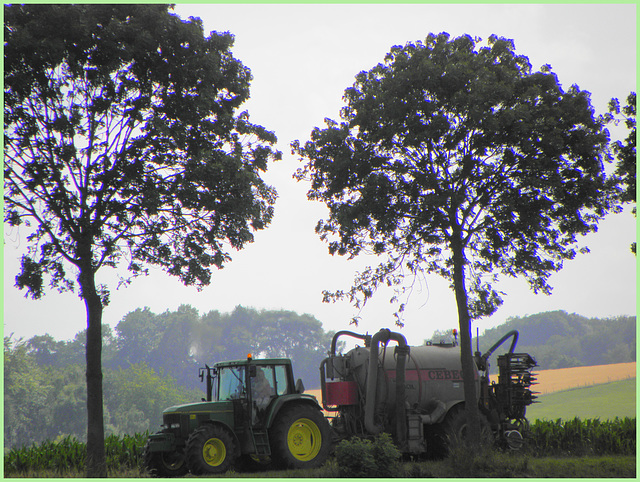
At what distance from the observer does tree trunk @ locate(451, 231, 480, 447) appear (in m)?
15.5

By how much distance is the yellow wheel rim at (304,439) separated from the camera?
44.2 feet

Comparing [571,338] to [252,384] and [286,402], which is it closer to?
[286,402]

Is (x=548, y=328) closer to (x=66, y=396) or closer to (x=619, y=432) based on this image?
(x=66, y=396)

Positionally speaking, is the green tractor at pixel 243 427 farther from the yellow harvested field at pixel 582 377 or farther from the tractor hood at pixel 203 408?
the yellow harvested field at pixel 582 377

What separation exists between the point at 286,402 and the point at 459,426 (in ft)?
17.7

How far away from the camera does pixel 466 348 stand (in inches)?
639

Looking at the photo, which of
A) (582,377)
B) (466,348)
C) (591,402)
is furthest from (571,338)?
(466,348)

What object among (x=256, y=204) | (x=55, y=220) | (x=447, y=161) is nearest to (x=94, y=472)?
(x=55, y=220)

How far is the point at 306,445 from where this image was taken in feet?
44.8

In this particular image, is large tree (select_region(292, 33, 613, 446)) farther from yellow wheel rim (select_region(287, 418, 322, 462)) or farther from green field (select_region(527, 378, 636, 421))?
green field (select_region(527, 378, 636, 421))

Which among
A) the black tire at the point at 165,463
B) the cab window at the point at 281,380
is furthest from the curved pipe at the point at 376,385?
the black tire at the point at 165,463

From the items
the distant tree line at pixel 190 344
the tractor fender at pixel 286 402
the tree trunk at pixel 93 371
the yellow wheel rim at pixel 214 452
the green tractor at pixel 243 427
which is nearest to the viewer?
the yellow wheel rim at pixel 214 452

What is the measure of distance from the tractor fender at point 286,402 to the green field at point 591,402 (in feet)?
152

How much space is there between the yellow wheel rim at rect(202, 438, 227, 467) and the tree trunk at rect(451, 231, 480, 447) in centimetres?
603
